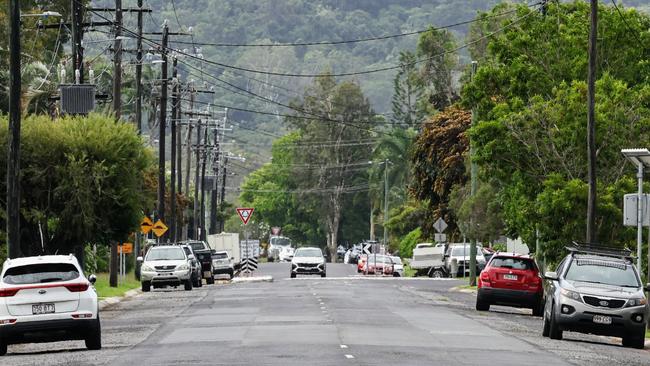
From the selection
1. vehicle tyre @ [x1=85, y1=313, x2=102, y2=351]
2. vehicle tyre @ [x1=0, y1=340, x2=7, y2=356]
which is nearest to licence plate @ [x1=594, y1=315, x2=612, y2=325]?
vehicle tyre @ [x1=85, y1=313, x2=102, y2=351]

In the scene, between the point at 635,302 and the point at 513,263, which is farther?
the point at 513,263

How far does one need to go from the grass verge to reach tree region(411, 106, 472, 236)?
54.9 ft

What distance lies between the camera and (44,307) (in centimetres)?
2739

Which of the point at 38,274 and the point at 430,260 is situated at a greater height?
the point at 38,274

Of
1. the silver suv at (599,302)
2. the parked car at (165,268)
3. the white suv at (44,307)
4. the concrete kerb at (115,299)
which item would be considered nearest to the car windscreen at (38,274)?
the white suv at (44,307)

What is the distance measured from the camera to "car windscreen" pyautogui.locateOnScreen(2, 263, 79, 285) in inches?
1090

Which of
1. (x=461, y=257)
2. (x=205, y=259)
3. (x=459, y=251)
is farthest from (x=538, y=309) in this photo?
(x=459, y=251)

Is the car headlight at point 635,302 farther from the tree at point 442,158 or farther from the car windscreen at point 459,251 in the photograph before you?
the car windscreen at point 459,251

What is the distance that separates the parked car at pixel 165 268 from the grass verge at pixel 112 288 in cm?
101

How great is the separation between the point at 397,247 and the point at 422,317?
93846 mm

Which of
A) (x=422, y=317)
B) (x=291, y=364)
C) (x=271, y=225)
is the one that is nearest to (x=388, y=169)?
(x=271, y=225)

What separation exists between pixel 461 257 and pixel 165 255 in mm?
30629

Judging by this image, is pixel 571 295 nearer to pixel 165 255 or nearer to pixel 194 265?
pixel 165 255

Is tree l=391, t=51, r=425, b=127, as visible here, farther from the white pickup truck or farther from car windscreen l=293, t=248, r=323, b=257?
car windscreen l=293, t=248, r=323, b=257
